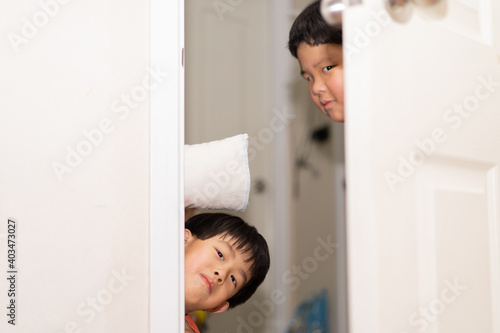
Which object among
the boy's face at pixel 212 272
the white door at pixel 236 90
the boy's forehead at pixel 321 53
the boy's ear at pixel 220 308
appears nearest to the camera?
the boy's face at pixel 212 272

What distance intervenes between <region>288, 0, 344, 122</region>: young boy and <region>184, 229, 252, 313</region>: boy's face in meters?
0.44

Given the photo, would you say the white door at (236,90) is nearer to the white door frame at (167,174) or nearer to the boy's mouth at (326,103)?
the boy's mouth at (326,103)

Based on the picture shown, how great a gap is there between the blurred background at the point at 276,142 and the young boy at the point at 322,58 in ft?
3.33

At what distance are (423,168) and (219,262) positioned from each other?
567 mm

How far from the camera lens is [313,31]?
1.37 meters

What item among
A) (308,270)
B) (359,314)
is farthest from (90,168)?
(308,270)

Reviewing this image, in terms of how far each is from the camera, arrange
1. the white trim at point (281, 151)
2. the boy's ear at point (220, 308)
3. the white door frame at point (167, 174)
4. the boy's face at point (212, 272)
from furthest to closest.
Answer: the white trim at point (281, 151)
the boy's ear at point (220, 308)
the boy's face at point (212, 272)
the white door frame at point (167, 174)

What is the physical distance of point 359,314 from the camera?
68 cm

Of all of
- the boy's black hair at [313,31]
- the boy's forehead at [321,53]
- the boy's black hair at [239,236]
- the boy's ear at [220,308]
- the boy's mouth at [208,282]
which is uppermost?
the boy's black hair at [313,31]

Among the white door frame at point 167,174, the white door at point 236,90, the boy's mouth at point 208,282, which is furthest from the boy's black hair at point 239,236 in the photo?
the white door at point 236,90

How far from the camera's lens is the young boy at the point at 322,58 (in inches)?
53.0

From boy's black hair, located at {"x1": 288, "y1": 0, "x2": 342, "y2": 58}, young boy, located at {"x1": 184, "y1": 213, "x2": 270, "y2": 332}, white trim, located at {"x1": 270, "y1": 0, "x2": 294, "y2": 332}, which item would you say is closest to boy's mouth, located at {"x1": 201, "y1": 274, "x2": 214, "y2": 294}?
young boy, located at {"x1": 184, "y1": 213, "x2": 270, "y2": 332}

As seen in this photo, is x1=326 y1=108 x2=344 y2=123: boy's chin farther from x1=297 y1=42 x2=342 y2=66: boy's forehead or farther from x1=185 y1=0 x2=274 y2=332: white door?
x1=185 y1=0 x2=274 y2=332: white door

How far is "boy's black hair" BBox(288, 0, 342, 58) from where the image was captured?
1.34m
